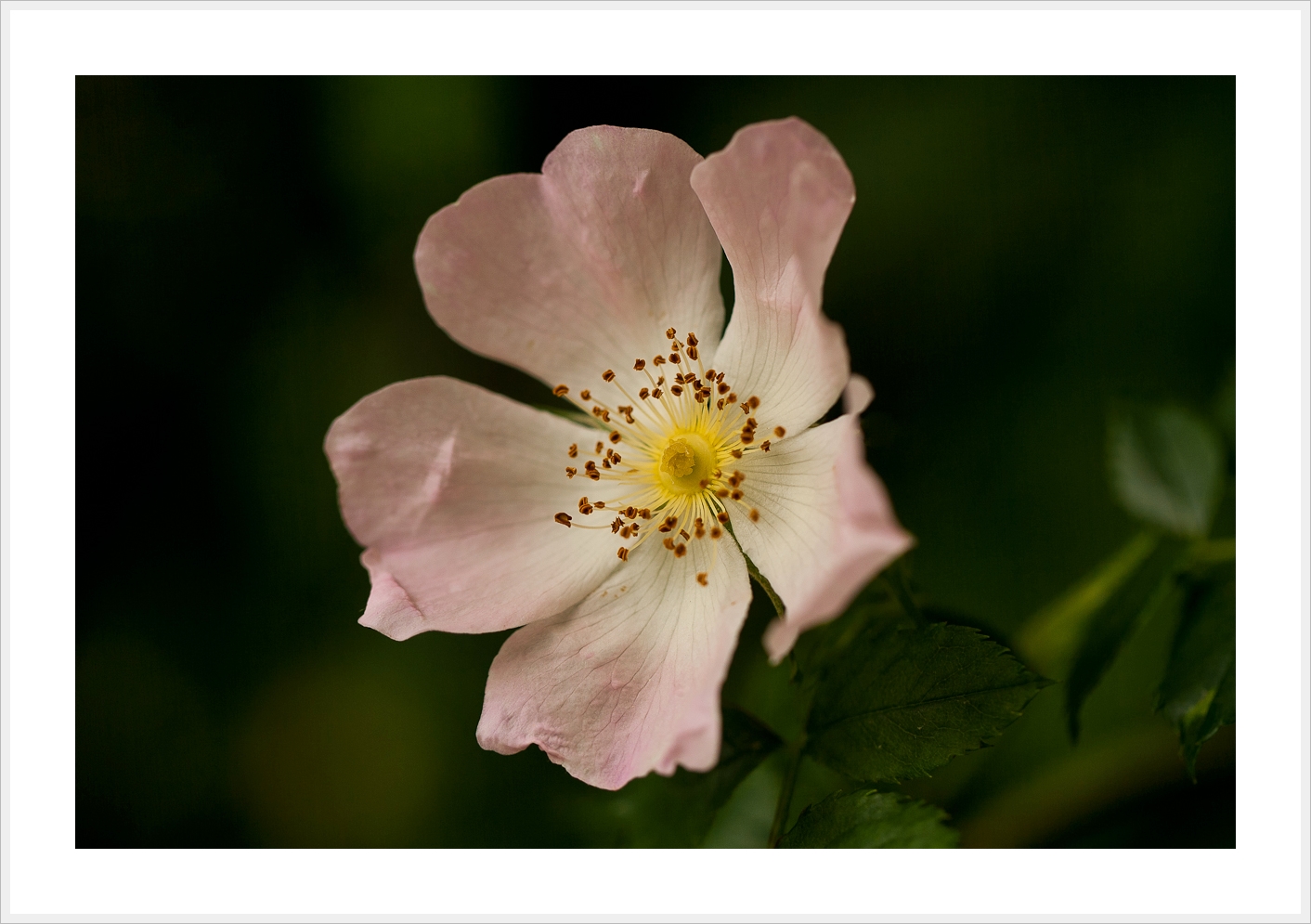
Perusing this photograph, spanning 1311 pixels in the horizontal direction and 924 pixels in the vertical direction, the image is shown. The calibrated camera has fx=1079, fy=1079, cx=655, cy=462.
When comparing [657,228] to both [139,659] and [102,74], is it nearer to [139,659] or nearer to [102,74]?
[102,74]

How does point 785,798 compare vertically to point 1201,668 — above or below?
below

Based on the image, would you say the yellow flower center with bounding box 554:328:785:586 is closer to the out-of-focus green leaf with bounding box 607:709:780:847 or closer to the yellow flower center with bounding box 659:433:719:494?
the yellow flower center with bounding box 659:433:719:494

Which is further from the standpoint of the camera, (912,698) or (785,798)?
(785,798)

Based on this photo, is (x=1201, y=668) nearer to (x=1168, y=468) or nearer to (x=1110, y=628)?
(x=1110, y=628)

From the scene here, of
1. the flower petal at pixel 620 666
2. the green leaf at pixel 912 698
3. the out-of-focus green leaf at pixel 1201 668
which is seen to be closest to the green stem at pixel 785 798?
the green leaf at pixel 912 698

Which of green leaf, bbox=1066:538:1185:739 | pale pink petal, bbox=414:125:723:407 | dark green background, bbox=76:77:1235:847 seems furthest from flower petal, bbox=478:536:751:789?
dark green background, bbox=76:77:1235:847

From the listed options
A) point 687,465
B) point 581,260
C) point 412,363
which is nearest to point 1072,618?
point 687,465
